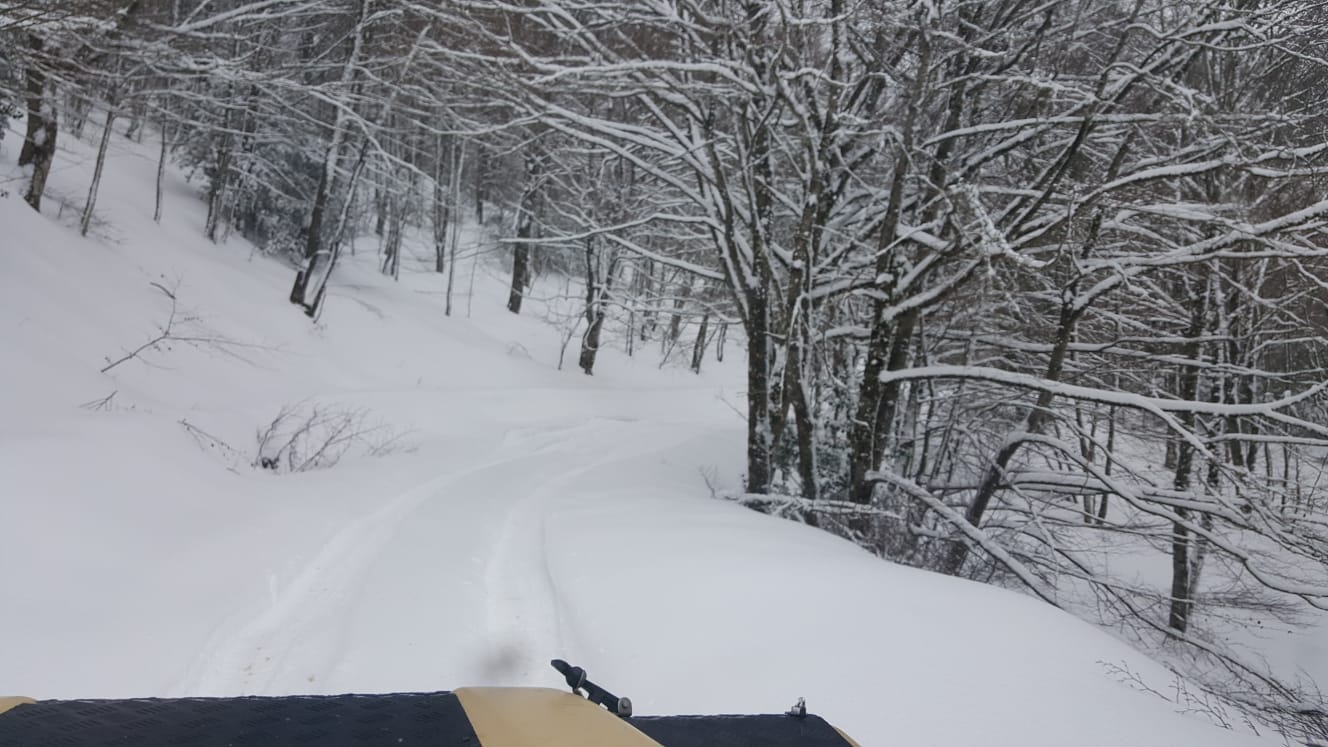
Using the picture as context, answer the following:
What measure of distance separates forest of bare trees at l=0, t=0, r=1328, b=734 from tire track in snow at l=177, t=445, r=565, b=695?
16.2 ft

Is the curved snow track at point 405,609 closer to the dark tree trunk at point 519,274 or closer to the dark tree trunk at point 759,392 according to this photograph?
the dark tree trunk at point 759,392

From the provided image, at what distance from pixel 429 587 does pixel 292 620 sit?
3.24 ft

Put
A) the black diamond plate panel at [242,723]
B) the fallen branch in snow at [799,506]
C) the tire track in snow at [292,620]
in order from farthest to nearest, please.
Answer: the fallen branch in snow at [799,506] → the tire track in snow at [292,620] → the black diamond plate panel at [242,723]

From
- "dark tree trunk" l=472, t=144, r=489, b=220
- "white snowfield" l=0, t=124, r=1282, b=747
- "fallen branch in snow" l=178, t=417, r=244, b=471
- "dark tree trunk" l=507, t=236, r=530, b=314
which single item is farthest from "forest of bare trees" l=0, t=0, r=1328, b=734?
"dark tree trunk" l=472, t=144, r=489, b=220

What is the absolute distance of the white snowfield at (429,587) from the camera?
3754 mm

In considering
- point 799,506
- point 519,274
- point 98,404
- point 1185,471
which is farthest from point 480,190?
point 1185,471

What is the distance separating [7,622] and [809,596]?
4.64 metres

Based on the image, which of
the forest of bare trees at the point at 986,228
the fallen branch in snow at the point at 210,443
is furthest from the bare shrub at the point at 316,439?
the forest of bare trees at the point at 986,228

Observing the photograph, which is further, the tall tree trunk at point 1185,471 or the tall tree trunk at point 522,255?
the tall tree trunk at point 522,255

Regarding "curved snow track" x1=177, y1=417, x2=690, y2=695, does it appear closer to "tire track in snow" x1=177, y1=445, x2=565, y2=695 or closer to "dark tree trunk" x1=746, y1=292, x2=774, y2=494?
"tire track in snow" x1=177, y1=445, x2=565, y2=695

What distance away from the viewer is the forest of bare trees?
717 centimetres

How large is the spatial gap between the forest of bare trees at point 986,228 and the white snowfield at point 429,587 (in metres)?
2.56

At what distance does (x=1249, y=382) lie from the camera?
Result: 39.4 feet

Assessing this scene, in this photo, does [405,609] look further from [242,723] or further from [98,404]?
[98,404]
